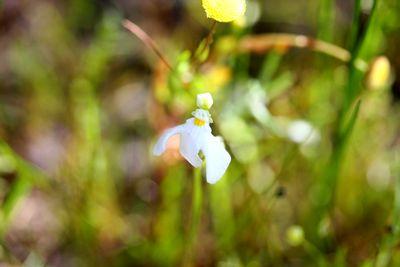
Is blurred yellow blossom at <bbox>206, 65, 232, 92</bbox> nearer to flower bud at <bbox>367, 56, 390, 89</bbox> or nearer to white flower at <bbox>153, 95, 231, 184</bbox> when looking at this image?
flower bud at <bbox>367, 56, 390, 89</bbox>

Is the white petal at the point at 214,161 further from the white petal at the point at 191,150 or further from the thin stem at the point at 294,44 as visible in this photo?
the thin stem at the point at 294,44

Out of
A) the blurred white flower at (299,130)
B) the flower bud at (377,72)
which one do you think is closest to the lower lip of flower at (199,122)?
the flower bud at (377,72)

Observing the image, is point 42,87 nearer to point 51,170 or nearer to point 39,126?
point 39,126

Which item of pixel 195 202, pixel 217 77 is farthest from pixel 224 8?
pixel 217 77

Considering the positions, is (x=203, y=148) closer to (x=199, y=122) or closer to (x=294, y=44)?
(x=199, y=122)

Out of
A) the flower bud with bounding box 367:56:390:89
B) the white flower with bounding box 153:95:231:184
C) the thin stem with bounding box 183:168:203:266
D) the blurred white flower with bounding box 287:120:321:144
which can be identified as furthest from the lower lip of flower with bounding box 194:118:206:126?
the blurred white flower with bounding box 287:120:321:144

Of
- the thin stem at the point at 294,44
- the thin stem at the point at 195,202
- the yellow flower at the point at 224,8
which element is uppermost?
the thin stem at the point at 294,44

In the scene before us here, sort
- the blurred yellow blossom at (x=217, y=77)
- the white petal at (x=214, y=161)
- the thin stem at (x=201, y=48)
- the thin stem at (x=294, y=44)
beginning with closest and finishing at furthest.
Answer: the white petal at (x=214, y=161) < the thin stem at (x=201, y=48) < the thin stem at (x=294, y=44) < the blurred yellow blossom at (x=217, y=77)
